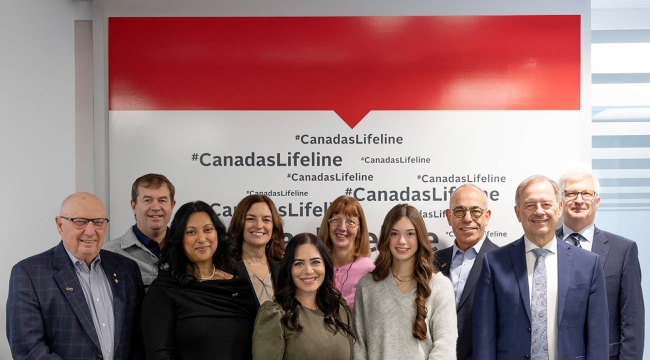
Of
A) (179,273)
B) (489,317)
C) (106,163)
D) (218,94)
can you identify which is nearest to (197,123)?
Answer: (218,94)

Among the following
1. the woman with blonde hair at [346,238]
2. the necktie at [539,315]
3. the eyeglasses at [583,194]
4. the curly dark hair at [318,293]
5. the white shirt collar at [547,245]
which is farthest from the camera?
the woman with blonde hair at [346,238]

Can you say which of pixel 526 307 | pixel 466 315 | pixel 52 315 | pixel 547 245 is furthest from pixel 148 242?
pixel 547 245

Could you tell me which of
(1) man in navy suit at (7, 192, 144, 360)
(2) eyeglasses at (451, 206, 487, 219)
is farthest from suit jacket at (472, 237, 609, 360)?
(1) man in navy suit at (7, 192, 144, 360)

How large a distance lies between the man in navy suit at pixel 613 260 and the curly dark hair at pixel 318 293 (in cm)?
149

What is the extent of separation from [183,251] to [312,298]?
0.69 meters

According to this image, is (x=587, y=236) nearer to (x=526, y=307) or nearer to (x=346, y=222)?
(x=526, y=307)

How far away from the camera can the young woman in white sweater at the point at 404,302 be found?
3.20 m

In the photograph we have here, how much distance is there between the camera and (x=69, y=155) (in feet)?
14.4

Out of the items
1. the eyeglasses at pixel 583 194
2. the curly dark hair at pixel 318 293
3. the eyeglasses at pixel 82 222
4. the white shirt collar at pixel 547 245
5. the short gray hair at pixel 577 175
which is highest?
the short gray hair at pixel 577 175

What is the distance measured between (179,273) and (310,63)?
1.97 metres

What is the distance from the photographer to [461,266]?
3793 mm

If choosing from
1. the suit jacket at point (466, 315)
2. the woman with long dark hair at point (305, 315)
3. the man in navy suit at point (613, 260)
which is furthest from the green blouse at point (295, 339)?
the man in navy suit at point (613, 260)

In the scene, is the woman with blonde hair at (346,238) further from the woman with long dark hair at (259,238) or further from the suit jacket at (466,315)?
the suit jacket at (466,315)

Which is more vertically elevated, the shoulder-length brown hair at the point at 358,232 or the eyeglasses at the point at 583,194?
the eyeglasses at the point at 583,194
